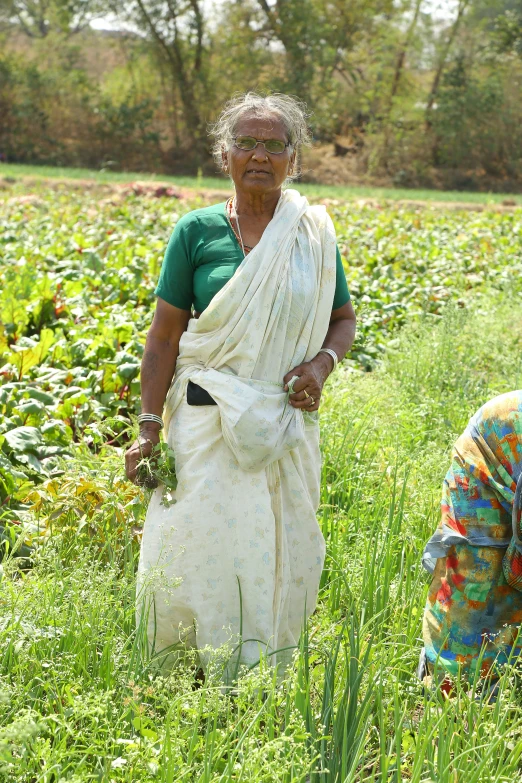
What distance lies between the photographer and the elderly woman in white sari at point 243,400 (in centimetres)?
245

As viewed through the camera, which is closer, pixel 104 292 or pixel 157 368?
pixel 157 368

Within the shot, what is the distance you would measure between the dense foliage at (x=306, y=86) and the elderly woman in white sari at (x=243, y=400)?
→ 2873 cm

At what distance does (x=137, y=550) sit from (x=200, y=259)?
1039 mm

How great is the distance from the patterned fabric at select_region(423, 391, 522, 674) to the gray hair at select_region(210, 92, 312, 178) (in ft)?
3.01

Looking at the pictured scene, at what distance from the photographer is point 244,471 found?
247cm

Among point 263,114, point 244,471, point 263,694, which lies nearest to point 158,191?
point 263,114

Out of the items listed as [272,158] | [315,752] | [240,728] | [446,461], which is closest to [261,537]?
[240,728]

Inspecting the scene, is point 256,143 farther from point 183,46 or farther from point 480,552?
point 183,46

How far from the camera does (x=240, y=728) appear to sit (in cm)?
207

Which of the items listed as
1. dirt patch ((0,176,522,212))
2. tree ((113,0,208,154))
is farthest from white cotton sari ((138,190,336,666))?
tree ((113,0,208,154))

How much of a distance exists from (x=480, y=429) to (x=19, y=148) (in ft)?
101

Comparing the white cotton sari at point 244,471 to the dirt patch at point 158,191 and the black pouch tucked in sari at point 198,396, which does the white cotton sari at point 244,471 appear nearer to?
the black pouch tucked in sari at point 198,396

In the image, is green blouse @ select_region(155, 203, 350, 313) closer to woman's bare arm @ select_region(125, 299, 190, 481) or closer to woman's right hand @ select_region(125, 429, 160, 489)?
woman's bare arm @ select_region(125, 299, 190, 481)

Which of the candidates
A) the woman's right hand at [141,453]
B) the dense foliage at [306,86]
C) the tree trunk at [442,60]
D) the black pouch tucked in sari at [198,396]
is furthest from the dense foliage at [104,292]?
the tree trunk at [442,60]
